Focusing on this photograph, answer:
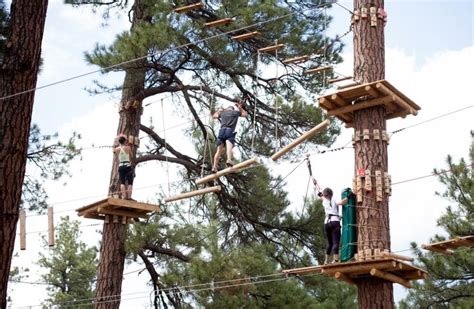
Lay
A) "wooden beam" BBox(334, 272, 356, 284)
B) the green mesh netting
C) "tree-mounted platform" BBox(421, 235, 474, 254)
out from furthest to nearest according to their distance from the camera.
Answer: "tree-mounted platform" BBox(421, 235, 474, 254) < the green mesh netting < "wooden beam" BBox(334, 272, 356, 284)

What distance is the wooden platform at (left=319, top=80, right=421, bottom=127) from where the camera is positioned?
9.32 meters

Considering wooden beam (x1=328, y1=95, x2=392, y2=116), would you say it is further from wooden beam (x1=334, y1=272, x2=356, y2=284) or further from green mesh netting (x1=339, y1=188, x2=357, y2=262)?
wooden beam (x1=334, y1=272, x2=356, y2=284)

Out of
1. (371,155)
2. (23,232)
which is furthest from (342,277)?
(23,232)

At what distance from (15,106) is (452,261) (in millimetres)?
10652

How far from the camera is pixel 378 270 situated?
29.4ft

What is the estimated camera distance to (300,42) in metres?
14.8

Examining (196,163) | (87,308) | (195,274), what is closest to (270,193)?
(196,163)

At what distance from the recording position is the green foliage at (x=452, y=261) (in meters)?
17.0

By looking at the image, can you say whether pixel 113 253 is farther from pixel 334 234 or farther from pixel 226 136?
pixel 334 234

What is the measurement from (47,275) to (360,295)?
1702 cm

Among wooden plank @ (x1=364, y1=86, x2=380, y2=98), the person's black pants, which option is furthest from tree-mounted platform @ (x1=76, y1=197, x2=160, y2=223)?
wooden plank @ (x1=364, y1=86, x2=380, y2=98)

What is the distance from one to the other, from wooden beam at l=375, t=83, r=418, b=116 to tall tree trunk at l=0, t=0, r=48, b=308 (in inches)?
135

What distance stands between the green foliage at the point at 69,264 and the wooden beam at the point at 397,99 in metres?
15.8

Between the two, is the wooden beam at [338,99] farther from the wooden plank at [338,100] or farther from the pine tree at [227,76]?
the pine tree at [227,76]
